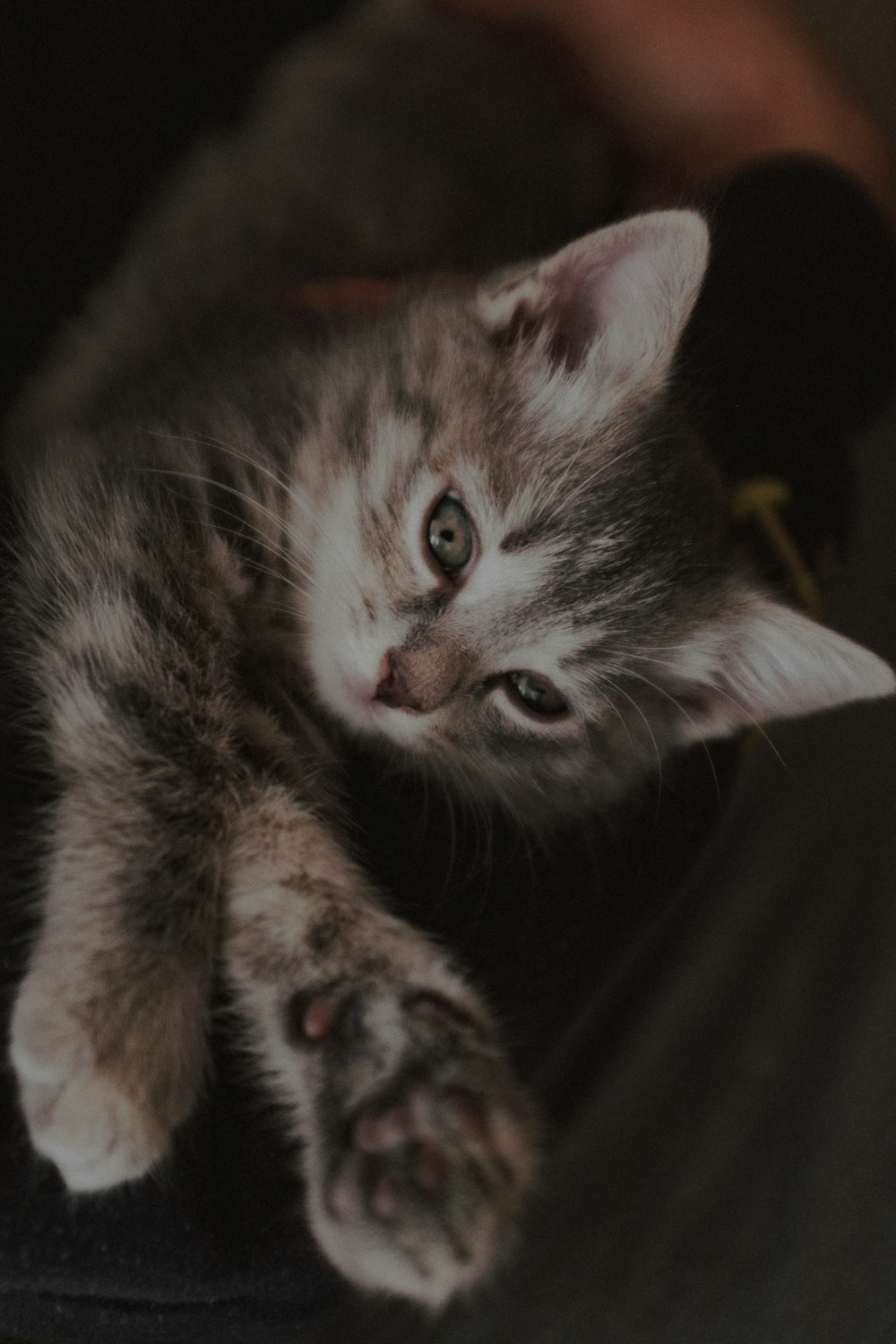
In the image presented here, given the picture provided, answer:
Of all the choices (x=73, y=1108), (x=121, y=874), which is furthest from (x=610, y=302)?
(x=73, y=1108)

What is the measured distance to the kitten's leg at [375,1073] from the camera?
60 cm

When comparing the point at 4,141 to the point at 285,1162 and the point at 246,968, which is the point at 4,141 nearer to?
the point at 246,968

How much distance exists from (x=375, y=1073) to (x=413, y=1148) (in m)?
0.05

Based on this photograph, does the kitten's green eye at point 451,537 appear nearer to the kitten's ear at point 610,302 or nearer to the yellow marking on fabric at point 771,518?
the kitten's ear at point 610,302

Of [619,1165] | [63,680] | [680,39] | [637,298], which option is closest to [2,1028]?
[63,680]

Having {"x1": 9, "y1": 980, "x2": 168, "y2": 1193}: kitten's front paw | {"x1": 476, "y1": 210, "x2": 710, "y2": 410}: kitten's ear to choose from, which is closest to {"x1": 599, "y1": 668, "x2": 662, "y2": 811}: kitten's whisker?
{"x1": 476, "y1": 210, "x2": 710, "y2": 410}: kitten's ear

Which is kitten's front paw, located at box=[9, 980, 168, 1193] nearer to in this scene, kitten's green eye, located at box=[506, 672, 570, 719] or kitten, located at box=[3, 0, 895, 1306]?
kitten, located at box=[3, 0, 895, 1306]

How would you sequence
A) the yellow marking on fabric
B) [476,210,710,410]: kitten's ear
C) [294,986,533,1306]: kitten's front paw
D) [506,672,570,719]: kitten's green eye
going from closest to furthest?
[294,986,533,1306]: kitten's front paw
[476,210,710,410]: kitten's ear
[506,672,570,719]: kitten's green eye
the yellow marking on fabric

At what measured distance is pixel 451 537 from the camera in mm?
937

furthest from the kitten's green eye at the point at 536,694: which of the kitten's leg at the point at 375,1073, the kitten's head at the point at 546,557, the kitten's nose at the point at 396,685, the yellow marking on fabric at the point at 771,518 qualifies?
the yellow marking on fabric at the point at 771,518

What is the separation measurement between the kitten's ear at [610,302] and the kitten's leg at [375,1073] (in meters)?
0.57

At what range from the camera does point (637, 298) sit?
3.01 feet

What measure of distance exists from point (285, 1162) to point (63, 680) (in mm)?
415

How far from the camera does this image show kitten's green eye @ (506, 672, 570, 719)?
3.12 ft
